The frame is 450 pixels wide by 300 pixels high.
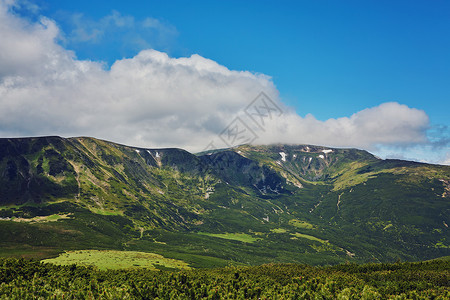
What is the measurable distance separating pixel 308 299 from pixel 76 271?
346 ft

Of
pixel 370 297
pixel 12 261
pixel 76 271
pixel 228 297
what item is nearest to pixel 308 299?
pixel 370 297

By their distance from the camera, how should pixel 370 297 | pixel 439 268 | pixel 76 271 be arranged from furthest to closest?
1. pixel 439 268
2. pixel 76 271
3. pixel 370 297

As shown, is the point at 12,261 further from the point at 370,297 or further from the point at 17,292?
the point at 370,297

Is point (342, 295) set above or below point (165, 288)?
above

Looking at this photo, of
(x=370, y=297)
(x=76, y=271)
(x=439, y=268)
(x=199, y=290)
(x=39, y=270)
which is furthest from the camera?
(x=439, y=268)

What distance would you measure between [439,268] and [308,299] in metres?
205

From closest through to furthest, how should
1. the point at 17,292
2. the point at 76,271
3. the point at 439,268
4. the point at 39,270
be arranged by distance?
the point at 17,292 < the point at 39,270 < the point at 76,271 < the point at 439,268

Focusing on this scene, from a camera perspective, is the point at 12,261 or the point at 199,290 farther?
Result: the point at 12,261

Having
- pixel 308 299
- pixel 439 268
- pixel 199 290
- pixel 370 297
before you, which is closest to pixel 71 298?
pixel 199 290

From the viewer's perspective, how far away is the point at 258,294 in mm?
70188

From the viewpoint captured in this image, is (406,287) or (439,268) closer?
(406,287)

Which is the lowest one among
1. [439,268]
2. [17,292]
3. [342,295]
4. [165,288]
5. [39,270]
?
[439,268]

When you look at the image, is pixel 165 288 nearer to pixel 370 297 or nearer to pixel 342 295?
pixel 342 295

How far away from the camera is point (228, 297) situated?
196ft
